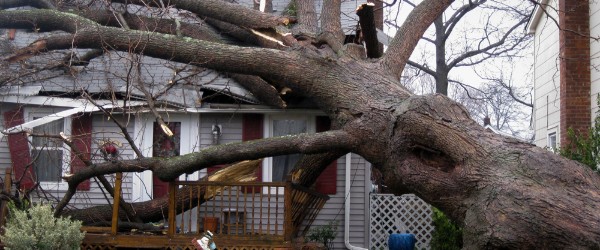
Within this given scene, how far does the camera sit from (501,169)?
6.44 m

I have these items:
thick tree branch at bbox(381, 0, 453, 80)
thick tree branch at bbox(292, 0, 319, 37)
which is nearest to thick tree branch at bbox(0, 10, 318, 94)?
thick tree branch at bbox(381, 0, 453, 80)

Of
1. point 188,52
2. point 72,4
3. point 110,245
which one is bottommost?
point 110,245

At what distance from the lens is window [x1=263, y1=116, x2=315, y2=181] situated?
12.3 meters

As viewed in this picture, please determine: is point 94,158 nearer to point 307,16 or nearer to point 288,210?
point 307,16

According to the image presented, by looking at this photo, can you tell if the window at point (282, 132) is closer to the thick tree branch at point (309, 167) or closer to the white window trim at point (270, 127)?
the white window trim at point (270, 127)

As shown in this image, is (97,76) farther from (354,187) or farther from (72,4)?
(354,187)

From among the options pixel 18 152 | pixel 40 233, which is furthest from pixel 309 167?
pixel 18 152

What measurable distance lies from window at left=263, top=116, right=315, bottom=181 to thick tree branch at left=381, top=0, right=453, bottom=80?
10.0 ft

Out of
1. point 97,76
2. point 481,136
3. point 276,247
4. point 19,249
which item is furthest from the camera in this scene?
point 97,76

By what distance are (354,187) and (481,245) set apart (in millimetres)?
6219

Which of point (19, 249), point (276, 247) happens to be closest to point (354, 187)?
point (276, 247)

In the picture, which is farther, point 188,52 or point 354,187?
point 354,187

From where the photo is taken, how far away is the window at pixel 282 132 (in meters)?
12.3

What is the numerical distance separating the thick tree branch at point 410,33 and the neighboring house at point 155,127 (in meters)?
2.34
